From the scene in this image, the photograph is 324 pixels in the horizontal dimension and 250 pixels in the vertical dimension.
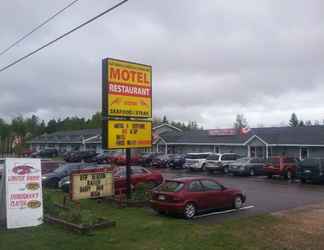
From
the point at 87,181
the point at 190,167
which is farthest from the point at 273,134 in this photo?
the point at 87,181

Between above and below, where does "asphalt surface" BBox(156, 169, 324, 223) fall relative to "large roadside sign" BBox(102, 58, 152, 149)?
below

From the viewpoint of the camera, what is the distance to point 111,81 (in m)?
17.7

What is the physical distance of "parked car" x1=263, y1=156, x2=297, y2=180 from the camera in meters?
31.0

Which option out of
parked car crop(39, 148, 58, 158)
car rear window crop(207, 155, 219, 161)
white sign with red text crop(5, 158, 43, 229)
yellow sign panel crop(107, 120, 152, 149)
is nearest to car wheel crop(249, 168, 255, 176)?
car rear window crop(207, 155, 219, 161)

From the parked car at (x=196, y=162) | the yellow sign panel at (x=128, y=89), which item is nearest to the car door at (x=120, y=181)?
the yellow sign panel at (x=128, y=89)

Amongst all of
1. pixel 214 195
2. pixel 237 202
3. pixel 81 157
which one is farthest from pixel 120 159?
pixel 214 195

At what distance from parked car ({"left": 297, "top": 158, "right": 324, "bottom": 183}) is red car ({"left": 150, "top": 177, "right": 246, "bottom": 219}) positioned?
44.3 feet

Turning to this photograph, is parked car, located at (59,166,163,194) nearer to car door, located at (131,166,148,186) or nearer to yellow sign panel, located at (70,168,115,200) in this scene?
car door, located at (131,166,148,186)

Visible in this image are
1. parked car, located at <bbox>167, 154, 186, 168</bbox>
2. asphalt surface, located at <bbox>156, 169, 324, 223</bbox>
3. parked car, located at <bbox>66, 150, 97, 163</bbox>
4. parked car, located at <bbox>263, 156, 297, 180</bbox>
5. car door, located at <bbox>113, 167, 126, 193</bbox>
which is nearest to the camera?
asphalt surface, located at <bbox>156, 169, 324, 223</bbox>

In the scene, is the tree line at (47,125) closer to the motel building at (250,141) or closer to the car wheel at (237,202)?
the motel building at (250,141)

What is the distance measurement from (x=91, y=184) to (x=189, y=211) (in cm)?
447

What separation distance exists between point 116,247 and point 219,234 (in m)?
2.92

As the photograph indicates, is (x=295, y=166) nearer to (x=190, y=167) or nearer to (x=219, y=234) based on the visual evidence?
(x=190, y=167)

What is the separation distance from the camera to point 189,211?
1466 centimetres
